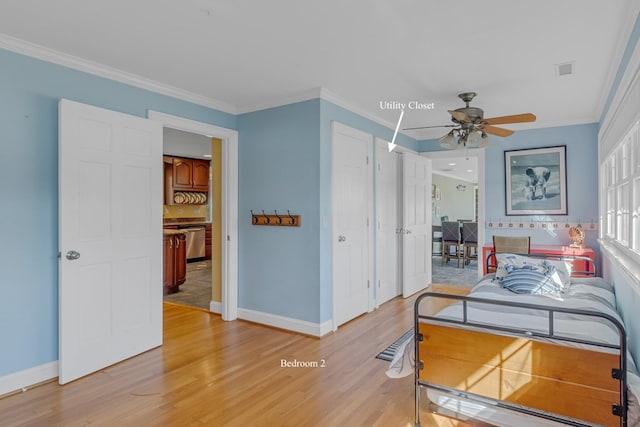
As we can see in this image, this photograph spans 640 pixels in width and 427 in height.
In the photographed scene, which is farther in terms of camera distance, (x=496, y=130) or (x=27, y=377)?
(x=496, y=130)

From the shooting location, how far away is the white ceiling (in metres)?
2.13

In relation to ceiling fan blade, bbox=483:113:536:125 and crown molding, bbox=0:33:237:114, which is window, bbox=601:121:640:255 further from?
crown molding, bbox=0:33:237:114

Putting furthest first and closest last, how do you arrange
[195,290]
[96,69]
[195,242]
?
[195,242], [195,290], [96,69]

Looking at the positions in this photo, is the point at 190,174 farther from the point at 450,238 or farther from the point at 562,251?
the point at 562,251

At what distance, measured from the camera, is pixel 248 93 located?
143 inches

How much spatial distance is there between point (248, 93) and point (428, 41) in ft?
5.89

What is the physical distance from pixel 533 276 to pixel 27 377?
376 centimetres

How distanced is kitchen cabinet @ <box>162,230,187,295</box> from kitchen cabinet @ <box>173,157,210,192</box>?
2.72 meters

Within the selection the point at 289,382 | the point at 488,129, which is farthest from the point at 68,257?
the point at 488,129

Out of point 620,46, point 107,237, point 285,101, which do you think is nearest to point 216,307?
point 107,237

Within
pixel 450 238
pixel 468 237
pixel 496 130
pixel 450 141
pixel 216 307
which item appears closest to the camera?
pixel 450 141

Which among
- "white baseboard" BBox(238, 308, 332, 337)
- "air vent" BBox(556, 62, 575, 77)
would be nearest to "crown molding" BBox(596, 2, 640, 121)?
"air vent" BBox(556, 62, 575, 77)

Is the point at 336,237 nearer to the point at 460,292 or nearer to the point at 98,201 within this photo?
the point at 98,201

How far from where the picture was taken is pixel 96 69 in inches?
115
